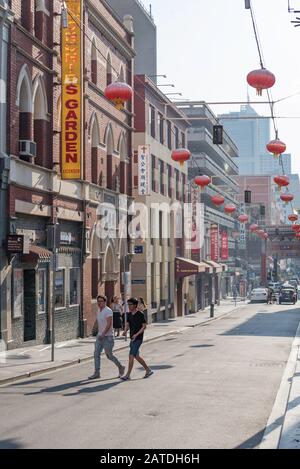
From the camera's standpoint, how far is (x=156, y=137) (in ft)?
146

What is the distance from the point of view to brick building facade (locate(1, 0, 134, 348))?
74.4 ft

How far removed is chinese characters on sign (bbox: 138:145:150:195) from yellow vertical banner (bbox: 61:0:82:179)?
12985 mm

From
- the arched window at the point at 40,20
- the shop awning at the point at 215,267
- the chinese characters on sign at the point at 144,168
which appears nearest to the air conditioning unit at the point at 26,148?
the arched window at the point at 40,20

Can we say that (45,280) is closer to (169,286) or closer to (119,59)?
(119,59)

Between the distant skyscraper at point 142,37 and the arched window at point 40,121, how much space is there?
29.3 metres

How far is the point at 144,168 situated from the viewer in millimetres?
38938

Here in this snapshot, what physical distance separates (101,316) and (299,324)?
24.3 metres

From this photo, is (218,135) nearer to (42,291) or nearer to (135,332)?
(42,291)

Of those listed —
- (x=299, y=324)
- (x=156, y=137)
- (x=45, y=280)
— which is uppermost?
(x=156, y=137)

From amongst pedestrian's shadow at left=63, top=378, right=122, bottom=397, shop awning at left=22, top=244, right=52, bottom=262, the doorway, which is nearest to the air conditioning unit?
shop awning at left=22, top=244, right=52, bottom=262

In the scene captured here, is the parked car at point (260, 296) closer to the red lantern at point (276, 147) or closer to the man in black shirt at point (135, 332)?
the red lantern at point (276, 147)

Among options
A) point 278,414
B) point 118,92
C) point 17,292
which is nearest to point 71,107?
point 118,92

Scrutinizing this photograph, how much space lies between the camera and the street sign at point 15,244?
21250mm
